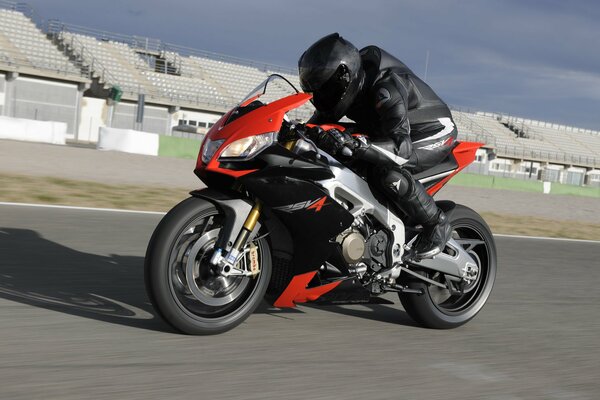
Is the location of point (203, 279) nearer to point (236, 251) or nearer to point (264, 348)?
point (236, 251)

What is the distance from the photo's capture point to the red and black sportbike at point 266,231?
346 cm

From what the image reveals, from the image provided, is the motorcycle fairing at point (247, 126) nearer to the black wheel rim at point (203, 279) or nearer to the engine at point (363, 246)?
the black wheel rim at point (203, 279)

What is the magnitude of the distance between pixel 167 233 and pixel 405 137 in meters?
1.36

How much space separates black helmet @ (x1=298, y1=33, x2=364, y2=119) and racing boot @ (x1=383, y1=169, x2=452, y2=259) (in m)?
0.49

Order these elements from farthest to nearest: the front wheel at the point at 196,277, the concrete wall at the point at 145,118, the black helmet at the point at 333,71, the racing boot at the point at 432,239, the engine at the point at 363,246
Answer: the concrete wall at the point at 145,118 < the racing boot at the point at 432,239 < the engine at the point at 363,246 < the black helmet at the point at 333,71 < the front wheel at the point at 196,277

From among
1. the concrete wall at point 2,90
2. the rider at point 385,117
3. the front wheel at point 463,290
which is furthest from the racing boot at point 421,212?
the concrete wall at point 2,90

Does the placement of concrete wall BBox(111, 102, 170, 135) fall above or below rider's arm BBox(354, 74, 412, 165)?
below

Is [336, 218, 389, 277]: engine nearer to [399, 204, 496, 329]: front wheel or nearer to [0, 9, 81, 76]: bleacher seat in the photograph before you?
Result: [399, 204, 496, 329]: front wheel

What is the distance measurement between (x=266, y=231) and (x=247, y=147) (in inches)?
18.3

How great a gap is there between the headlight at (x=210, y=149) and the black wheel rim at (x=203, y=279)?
0.84 feet

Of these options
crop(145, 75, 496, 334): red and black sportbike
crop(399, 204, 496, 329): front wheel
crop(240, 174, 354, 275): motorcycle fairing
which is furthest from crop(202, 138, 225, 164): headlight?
crop(399, 204, 496, 329): front wheel

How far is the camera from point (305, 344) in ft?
12.2

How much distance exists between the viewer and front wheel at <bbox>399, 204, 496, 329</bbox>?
438 cm

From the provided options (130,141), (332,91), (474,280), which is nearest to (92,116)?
(130,141)
